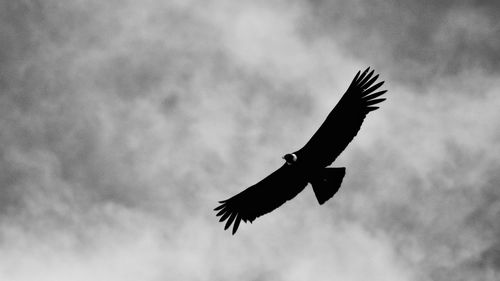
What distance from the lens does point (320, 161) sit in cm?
1591

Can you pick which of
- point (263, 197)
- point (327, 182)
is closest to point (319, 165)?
point (327, 182)

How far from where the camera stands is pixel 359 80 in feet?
51.0

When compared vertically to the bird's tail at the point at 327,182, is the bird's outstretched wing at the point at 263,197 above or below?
above

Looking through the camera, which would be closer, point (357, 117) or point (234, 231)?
point (357, 117)

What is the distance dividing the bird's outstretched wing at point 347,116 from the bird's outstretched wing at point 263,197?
49.4 inches

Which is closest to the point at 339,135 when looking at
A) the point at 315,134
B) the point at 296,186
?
the point at 315,134

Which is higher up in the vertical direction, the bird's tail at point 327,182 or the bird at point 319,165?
the bird at point 319,165

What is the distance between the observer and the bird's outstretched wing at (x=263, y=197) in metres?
16.5

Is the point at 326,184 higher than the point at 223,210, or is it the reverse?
the point at 223,210

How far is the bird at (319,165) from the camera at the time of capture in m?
15.4

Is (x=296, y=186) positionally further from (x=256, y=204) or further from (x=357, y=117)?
(x=357, y=117)

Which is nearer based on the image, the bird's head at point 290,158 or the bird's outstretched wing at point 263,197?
the bird's head at point 290,158

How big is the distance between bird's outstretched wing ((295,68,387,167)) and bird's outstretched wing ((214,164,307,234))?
125 cm

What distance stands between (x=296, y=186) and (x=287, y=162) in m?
1.07
